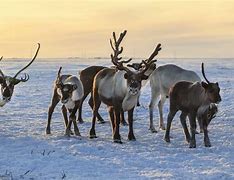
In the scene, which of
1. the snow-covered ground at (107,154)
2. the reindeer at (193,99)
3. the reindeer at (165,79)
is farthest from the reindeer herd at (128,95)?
the reindeer at (165,79)

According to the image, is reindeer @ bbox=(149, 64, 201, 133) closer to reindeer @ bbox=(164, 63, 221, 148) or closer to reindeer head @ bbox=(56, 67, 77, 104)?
reindeer @ bbox=(164, 63, 221, 148)

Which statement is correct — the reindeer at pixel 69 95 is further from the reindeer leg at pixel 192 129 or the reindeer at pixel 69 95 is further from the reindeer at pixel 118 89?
the reindeer leg at pixel 192 129

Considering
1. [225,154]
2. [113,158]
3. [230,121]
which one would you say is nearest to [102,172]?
[113,158]

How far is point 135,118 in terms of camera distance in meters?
14.3

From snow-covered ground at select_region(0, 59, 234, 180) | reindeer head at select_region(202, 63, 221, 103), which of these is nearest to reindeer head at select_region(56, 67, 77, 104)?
snow-covered ground at select_region(0, 59, 234, 180)

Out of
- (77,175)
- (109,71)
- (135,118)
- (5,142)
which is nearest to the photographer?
(77,175)

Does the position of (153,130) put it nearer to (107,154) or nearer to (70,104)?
(70,104)

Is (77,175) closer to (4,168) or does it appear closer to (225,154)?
(4,168)

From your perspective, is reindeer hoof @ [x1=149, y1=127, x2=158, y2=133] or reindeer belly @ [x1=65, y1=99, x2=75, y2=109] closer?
reindeer belly @ [x1=65, y1=99, x2=75, y2=109]

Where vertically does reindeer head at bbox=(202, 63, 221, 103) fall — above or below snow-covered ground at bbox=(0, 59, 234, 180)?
above

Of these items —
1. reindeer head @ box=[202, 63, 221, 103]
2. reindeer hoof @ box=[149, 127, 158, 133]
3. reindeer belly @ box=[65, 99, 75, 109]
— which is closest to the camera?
reindeer head @ box=[202, 63, 221, 103]

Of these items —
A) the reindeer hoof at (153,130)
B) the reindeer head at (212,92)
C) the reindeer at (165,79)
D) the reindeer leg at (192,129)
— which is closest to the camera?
the reindeer head at (212,92)

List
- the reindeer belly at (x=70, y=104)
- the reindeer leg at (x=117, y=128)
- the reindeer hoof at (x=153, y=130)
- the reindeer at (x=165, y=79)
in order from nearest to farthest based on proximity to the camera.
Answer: the reindeer leg at (x=117, y=128) → the reindeer belly at (x=70, y=104) → the reindeer hoof at (x=153, y=130) → the reindeer at (x=165, y=79)

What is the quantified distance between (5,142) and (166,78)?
4.10 metres
